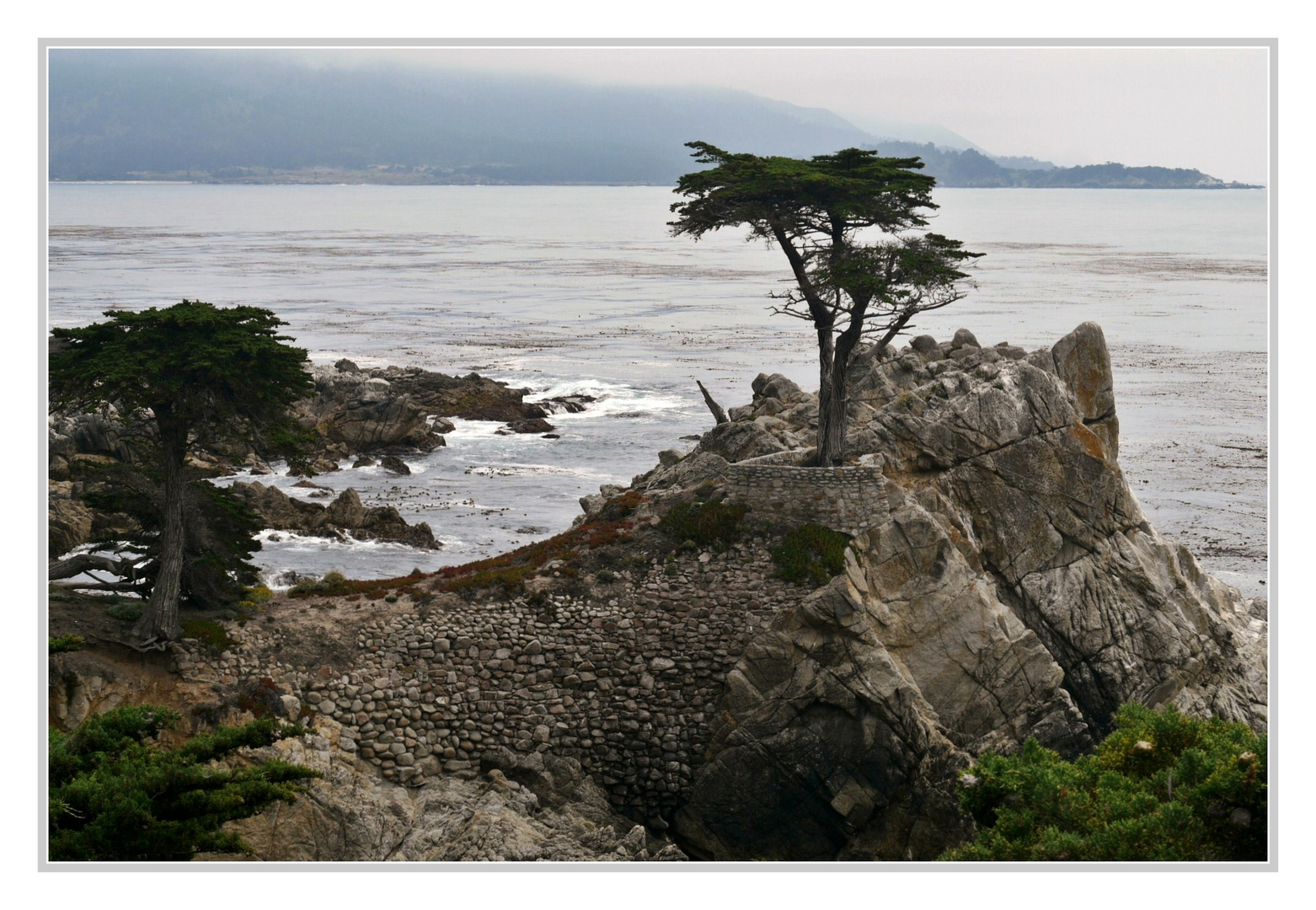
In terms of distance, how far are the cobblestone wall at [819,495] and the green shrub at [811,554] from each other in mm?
290

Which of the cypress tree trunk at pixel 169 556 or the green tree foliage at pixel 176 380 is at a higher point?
the green tree foliage at pixel 176 380

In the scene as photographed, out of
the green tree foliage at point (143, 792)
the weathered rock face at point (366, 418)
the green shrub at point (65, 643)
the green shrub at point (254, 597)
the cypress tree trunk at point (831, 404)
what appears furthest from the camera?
the weathered rock face at point (366, 418)

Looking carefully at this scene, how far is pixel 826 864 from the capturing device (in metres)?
16.1

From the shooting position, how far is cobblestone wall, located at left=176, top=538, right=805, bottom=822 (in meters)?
23.5

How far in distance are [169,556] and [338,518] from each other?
696 inches

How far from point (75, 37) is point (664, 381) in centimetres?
5502

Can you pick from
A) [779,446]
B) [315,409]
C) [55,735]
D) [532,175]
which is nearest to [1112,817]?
[55,735]

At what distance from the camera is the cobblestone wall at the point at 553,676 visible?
2348cm

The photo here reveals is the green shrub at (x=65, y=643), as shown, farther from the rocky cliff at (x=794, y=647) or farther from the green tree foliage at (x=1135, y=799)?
the green tree foliage at (x=1135, y=799)

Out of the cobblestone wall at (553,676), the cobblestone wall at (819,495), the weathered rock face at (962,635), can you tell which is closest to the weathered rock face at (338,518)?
the cobblestone wall at (553,676)

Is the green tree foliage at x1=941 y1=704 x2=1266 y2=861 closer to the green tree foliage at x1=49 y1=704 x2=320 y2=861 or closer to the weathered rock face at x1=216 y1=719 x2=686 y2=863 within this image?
the weathered rock face at x1=216 y1=719 x2=686 y2=863

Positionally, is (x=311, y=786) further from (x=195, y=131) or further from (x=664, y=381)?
(x=664, y=381)

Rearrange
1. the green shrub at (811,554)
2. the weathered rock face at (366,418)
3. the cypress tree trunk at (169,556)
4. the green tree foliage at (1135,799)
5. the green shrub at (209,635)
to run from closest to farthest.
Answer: the green tree foliage at (1135,799) → the cypress tree trunk at (169,556) → the green shrub at (209,635) → the green shrub at (811,554) → the weathered rock face at (366,418)

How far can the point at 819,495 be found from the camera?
27.1 m
